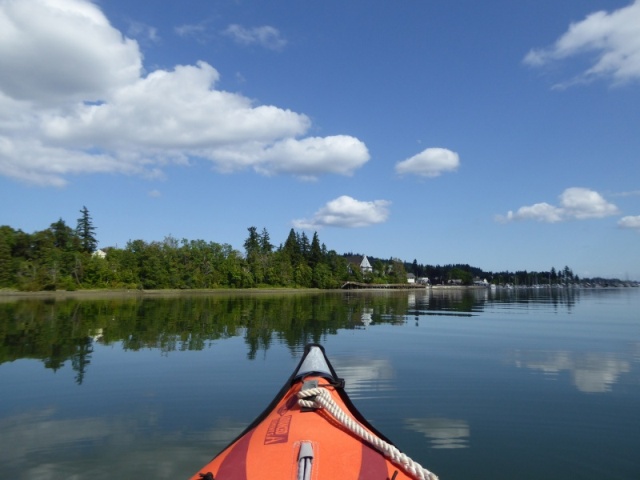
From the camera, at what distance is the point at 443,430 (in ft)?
25.3

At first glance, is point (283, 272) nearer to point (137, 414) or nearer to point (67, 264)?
point (67, 264)

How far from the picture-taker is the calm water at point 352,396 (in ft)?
21.4

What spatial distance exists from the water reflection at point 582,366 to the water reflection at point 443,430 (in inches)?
184

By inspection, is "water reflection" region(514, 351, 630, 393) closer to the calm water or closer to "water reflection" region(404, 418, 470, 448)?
the calm water

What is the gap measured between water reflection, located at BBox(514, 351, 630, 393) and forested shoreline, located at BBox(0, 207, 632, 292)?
230 feet

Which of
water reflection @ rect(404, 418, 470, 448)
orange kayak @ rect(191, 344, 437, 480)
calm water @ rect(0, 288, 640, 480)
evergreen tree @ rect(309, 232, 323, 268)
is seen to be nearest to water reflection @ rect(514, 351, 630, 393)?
calm water @ rect(0, 288, 640, 480)

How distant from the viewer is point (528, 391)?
10.5 m

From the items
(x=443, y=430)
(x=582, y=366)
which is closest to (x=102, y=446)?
(x=443, y=430)

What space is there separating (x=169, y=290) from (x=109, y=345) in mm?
63801

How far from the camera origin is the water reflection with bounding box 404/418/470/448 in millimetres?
7086

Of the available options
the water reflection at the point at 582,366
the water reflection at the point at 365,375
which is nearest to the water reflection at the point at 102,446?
the water reflection at the point at 365,375

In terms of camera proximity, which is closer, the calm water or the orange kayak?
the orange kayak

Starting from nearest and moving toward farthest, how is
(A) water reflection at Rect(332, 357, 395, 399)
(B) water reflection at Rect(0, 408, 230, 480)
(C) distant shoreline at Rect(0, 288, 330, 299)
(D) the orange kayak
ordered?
(D) the orange kayak
(B) water reflection at Rect(0, 408, 230, 480)
(A) water reflection at Rect(332, 357, 395, 399)
(C) distant shoreline at Rect(0, 288, 330, 299)

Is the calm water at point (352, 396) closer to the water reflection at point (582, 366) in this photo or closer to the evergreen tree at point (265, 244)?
the water reflection at point (582, 366)
